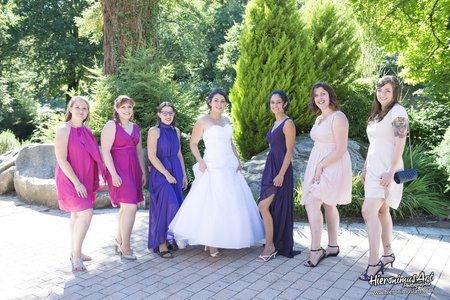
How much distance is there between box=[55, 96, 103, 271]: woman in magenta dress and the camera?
Answer: 417cm

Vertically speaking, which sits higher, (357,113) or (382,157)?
(357,113)

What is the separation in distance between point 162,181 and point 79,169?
0.98 m

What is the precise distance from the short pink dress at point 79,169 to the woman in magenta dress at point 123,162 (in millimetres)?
157

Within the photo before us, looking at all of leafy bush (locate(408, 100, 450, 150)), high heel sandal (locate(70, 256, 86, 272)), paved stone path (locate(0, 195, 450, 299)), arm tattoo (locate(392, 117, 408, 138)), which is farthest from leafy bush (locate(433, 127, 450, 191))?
high heel sandal (locate(70, 256, 86, 272))

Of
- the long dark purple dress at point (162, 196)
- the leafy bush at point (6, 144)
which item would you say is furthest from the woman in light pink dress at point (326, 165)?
the leafy bush at point (6, 144)

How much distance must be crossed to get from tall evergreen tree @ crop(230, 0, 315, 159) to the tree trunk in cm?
229

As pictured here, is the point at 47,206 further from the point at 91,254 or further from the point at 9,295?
the point at 9,295

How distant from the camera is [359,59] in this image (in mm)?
9977

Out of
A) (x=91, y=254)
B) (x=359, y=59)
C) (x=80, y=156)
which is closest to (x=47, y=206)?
(x=91, y=254)

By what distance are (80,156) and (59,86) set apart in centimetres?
2127

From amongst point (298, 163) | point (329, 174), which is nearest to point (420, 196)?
point (298, 163)

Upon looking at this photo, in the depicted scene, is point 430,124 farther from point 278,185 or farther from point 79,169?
point 79,169

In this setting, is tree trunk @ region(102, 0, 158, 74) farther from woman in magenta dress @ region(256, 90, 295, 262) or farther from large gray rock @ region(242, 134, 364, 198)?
woman in magenta dress @ region(256, 90, 295, 262)

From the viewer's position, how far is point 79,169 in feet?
14.1
